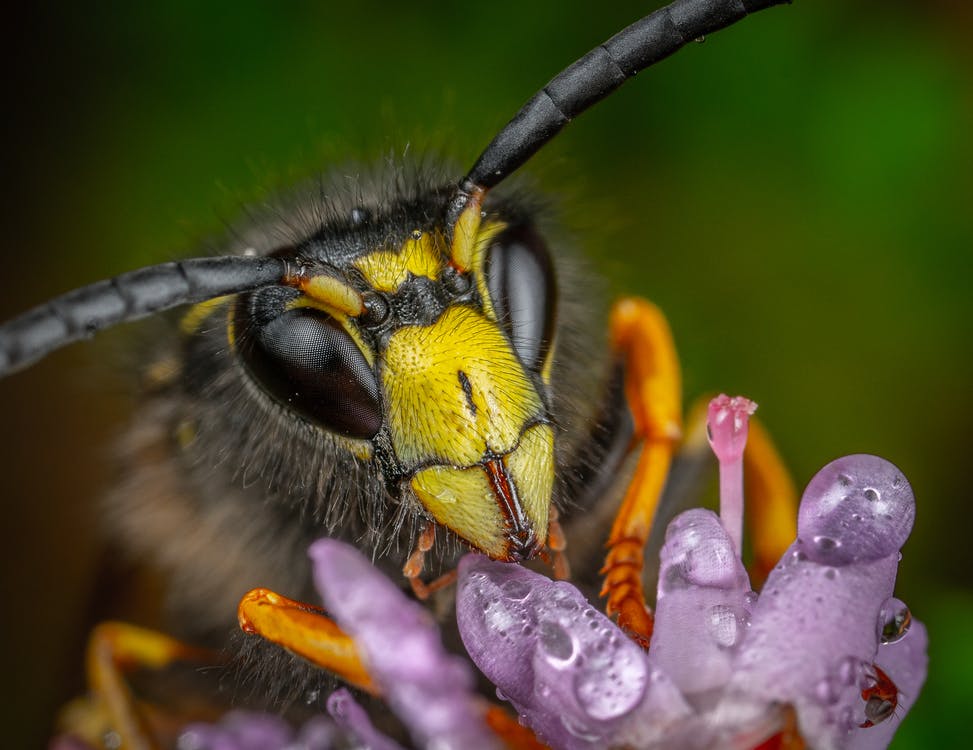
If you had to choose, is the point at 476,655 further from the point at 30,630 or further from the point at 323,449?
the point at 30,630

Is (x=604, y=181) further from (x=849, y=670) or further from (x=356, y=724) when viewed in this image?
(x=849, y=670)

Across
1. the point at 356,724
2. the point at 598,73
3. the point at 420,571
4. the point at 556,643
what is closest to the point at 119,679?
the point at 420,571

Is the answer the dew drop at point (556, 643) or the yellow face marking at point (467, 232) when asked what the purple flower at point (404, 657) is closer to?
the dew drop at point (556, 643)

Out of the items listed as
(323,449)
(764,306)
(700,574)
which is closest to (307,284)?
(323,449)

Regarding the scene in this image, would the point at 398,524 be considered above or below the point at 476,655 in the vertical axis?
above

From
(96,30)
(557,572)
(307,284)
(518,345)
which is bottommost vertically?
(557,572)
